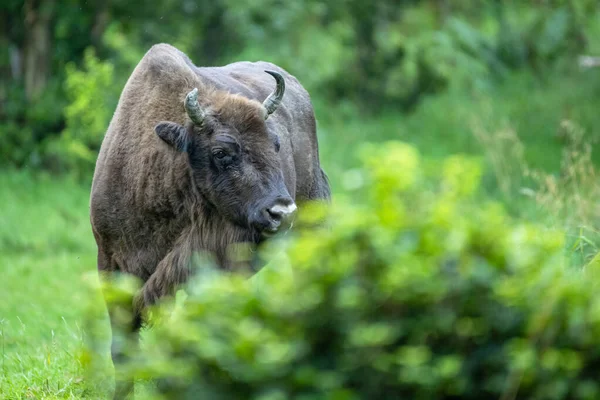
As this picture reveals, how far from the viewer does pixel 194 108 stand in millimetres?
6379

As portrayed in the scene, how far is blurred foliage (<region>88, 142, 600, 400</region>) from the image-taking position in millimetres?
→ 2836

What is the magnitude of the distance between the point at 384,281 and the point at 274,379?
0.45m

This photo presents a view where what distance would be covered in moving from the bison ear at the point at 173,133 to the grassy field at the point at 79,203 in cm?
136

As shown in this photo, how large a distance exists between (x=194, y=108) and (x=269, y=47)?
12291 millimetres

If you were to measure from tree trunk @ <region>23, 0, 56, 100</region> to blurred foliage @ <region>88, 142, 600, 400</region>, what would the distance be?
1416 cm

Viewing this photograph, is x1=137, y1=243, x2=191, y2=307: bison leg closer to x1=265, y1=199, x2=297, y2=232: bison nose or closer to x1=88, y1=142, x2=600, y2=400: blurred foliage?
x1=265, y1=199, x2=297, y2=232: bison nose

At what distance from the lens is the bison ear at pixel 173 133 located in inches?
253

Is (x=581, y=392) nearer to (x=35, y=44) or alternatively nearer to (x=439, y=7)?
(x=35, y=44)

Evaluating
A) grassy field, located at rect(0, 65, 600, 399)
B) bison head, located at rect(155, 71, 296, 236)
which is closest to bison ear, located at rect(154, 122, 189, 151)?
bison head, located at rect(155, 71, 296, 236)

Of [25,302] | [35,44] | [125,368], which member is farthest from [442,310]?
[35,44]

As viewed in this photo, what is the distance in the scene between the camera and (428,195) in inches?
120

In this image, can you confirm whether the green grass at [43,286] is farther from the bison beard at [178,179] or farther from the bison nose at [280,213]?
the bison nose at [280,213]

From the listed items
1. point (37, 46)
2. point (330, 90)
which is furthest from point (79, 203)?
point (330, 90)

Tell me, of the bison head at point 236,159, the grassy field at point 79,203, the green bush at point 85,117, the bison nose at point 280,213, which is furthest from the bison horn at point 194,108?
the green bush at point 85,117
